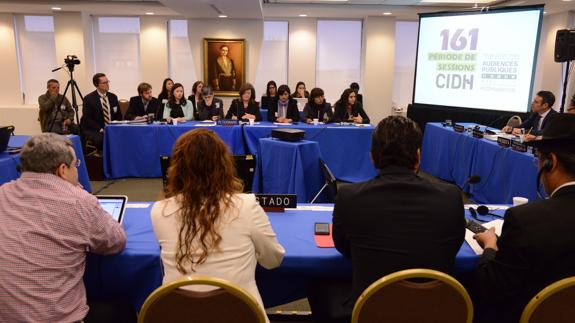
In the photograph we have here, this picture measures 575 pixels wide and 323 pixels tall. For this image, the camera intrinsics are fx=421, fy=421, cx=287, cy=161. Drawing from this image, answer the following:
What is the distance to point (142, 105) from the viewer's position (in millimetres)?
6102

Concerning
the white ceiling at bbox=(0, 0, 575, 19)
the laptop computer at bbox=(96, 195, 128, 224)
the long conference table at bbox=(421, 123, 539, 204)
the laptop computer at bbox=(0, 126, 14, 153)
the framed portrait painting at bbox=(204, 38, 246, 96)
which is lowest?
the long conference table at bbox=(421, 123, 539, 204)

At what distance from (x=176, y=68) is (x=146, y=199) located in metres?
5.17

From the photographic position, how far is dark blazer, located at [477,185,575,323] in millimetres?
1232

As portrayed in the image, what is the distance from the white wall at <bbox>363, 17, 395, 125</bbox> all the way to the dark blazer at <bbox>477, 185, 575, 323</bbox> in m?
7.59

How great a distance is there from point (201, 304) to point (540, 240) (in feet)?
3.25

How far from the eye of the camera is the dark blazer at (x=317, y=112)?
5.92m

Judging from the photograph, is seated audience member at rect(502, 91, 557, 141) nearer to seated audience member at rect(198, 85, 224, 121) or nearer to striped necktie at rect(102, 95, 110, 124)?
seated audience member at rect(198, 85, 224, 121)

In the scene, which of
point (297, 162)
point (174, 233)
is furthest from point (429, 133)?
point (174, 233)

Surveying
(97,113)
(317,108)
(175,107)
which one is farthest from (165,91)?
(317,108)

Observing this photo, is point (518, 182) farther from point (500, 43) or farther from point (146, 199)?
point (146, 199)

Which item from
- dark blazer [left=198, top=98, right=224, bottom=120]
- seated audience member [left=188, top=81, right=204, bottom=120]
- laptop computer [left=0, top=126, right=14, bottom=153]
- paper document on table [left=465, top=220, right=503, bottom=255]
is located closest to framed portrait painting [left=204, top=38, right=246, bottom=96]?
seated audience member [left=188, top=81, right=204, bottom=120]

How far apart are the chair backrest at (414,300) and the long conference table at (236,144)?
4.05 metres

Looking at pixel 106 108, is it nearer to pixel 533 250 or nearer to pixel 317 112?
pixel 317 112

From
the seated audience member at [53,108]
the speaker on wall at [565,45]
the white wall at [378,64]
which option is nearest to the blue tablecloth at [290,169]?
the speaker on wall at [565,45]
